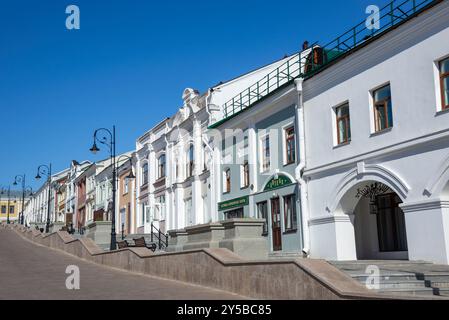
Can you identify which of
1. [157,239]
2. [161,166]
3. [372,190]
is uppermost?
[161,166]

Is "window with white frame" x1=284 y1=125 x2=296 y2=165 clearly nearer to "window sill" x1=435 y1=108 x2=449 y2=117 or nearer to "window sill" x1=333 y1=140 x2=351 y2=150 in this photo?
"window sill" x1=333 y1=140 x2=351 y2=150

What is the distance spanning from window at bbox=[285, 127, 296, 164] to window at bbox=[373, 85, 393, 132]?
4.80m

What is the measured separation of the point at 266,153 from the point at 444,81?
1025 cm

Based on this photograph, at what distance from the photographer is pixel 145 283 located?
1556 centimetres

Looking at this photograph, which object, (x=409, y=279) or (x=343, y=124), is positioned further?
(x=343, y=124)

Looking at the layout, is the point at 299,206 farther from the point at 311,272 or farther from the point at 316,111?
the point at 311,272

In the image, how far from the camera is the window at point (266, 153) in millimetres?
24617

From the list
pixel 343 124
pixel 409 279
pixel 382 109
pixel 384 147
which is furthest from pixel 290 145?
pixel 409 279

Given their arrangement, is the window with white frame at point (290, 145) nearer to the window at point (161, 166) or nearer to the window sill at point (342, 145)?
the window sill at point (342, 145)

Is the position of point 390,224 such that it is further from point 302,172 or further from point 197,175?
point 197,175

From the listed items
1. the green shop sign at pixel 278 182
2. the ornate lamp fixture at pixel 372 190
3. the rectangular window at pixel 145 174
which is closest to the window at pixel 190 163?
the rectangular window at pixel 145 174

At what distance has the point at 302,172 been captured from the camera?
21.7m

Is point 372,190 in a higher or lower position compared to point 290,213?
higher
